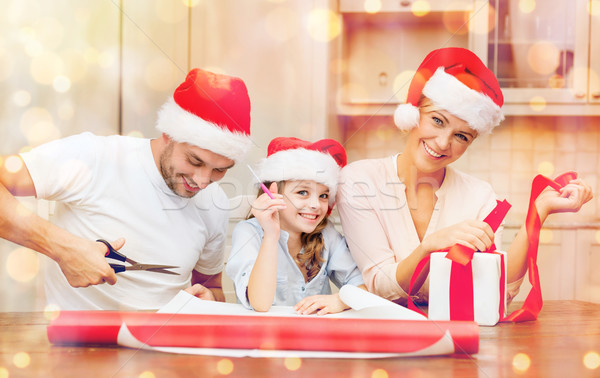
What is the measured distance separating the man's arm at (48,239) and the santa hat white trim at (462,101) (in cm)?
58

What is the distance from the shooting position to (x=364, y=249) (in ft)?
2.80

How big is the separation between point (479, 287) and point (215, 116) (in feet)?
1.67

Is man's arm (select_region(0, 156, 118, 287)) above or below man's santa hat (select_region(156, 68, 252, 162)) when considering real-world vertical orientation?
below

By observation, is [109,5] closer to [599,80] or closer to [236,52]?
[236,52]

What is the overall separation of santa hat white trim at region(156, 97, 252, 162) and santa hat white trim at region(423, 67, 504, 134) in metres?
0.34

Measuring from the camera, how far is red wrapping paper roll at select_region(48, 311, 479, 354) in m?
0.53

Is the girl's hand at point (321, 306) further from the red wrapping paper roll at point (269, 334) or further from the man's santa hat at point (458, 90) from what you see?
the man's santa hat at point (458, 90)

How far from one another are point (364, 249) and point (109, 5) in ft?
3.01

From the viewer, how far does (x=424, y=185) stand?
918mm

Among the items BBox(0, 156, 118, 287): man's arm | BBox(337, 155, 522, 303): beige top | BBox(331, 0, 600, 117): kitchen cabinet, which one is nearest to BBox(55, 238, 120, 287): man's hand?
BBox(0, 156, 118, 287): man's arm

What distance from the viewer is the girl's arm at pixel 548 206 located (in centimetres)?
77

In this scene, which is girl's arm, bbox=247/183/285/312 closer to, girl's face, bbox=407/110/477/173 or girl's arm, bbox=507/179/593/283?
girl's face, bbox=407/110/477/173

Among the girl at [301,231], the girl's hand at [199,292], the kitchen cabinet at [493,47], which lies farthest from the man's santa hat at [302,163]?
the kitchen cabinet at [493,47]

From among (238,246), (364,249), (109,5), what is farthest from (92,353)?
(109,5)
